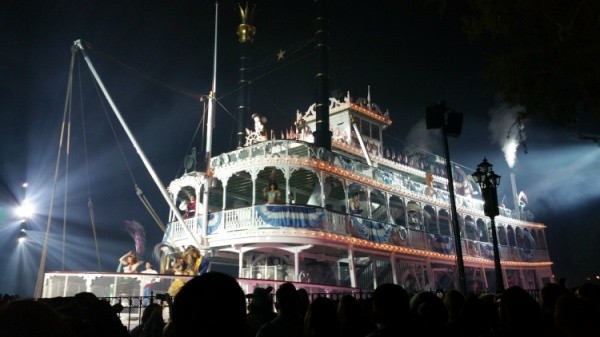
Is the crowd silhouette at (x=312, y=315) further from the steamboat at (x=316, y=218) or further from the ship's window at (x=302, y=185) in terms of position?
the ship's window at (x=302, y=185)

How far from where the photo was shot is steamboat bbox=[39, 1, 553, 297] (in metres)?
18.2

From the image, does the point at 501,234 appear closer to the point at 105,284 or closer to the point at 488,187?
the point at 488,187

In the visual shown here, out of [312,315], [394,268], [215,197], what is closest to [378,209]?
[394,268]

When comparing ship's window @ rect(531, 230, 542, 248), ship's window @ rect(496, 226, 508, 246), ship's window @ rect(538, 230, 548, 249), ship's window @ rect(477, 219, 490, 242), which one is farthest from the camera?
ship's window @ rect(538, 230, 548, 249)

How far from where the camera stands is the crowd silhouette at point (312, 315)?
1498mm

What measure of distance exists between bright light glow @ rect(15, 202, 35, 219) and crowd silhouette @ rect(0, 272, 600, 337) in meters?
24.4

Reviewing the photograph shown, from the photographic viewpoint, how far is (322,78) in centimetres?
2672

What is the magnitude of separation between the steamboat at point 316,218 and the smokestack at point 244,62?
1.40ft

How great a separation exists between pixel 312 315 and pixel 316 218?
1558cm

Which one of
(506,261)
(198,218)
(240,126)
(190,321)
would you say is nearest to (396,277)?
(198,218)

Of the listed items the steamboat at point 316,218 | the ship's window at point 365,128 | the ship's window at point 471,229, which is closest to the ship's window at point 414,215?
the steamboat at point 316,218

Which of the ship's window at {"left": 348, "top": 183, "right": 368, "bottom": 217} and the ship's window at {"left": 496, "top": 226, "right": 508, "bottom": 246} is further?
the ship's window at {"left": 496, "top": 226, "right": 508, "bottom": 246}

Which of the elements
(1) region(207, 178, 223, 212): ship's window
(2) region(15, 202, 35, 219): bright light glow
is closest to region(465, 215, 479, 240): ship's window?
(1) region(207, 178, 223, 212): ship's window

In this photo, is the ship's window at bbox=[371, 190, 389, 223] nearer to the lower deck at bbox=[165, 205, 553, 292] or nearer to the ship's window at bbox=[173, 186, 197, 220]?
the lower deck at bbox=[165, 205, 553, 292]
